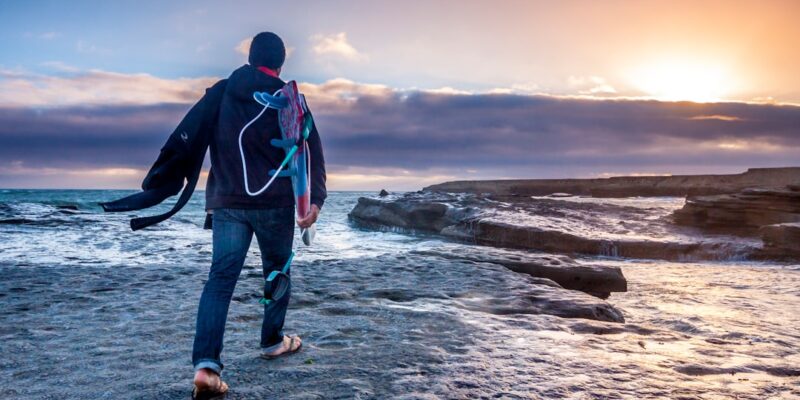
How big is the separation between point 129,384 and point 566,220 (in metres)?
15.5

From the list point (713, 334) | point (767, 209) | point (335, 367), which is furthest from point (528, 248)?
point (335, 367)

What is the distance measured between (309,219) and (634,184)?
64.3 metres

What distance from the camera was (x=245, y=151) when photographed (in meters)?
3.17

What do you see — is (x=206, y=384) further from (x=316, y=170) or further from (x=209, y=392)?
(x=316, y=170)

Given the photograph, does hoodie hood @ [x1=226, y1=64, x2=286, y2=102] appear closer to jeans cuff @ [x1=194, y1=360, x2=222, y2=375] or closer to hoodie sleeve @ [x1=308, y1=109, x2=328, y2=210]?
hoodie sleeve @ [x1=308, y1=109, x2=328, y2=210]

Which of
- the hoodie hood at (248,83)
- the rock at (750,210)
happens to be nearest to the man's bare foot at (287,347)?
the hoodie hood at (248,83)

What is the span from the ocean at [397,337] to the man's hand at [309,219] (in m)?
0.90

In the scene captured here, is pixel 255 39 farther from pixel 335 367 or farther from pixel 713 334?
pixel 713 334

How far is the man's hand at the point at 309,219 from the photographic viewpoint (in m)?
3.29

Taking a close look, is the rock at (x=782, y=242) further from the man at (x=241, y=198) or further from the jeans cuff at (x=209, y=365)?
the jeans cuff at (x=209, y=365)

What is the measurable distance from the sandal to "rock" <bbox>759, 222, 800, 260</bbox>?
1319 centimetres

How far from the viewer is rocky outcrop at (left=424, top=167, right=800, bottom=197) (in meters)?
47.1

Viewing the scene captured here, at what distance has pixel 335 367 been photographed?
3416mm

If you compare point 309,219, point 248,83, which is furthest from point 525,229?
point 248,83
